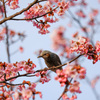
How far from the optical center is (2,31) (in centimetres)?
1052

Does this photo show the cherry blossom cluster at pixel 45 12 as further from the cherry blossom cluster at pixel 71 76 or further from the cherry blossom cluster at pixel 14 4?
the cherry blossom cluster at pixel 71 76

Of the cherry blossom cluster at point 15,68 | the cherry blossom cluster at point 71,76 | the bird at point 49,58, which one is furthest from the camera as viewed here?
the bird at point 49,58

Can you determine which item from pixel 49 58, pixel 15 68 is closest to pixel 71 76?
pixel 15 68

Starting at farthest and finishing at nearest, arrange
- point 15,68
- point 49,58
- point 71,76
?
1. point 49,58
2. point 15,68
3. point 71,76

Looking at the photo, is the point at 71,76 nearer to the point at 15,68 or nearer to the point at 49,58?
the point at 15,68

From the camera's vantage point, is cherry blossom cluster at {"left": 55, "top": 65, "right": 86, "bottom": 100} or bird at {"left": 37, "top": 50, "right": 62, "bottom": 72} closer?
cherry blossom cluster at {"left": 55, "top": 65, "right": 86, "bottom": 100}

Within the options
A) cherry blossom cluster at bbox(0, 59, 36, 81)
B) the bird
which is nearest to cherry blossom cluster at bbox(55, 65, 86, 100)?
cherry blossom cluster at bbox(0, 59, 36, 81)

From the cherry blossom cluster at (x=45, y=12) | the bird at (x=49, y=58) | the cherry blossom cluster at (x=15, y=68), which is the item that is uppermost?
the cherry blossom cluster at (x=45, y=12)

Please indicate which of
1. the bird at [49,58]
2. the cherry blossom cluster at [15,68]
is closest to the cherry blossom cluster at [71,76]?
the cherry blossom cluster at [15,68]

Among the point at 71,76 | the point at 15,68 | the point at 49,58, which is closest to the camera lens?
the point at 71,76

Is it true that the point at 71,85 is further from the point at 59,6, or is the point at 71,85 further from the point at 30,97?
the point at 59,6

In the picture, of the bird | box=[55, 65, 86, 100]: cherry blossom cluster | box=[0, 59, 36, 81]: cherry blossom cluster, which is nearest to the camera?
box=[55, 65, 86, 100]: cherry blossom cluster

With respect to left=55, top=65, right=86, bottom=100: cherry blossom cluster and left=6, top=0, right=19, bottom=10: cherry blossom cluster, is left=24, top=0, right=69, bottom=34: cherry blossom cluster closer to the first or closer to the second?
left=6, top=0, right=19, bottom=10: cherry blossom cluster

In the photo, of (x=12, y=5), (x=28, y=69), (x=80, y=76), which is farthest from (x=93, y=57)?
(x=12, y=5)
